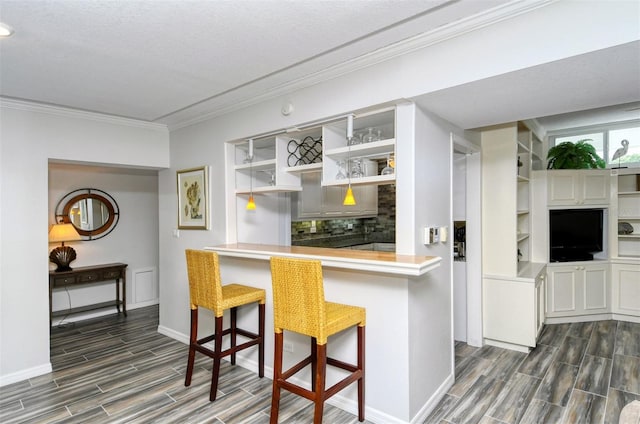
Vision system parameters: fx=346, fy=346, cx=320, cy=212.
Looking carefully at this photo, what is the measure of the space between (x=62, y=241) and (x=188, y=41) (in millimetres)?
3971

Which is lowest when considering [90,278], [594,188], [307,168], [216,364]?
[216,364]

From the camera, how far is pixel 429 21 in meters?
1.93

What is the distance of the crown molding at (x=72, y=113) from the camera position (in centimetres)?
314

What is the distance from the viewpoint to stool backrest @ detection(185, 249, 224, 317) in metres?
2.74

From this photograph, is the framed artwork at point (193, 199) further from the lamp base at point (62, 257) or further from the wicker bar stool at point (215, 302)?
the lamp base at point (62, 257)

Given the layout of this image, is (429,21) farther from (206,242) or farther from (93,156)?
(93,156)

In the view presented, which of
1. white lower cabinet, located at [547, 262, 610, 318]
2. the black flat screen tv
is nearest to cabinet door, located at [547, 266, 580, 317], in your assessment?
white lower cabinet, located at [547, 262, 610, 318]

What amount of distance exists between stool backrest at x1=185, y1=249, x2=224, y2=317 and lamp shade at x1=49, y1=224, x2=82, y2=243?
2.76 m

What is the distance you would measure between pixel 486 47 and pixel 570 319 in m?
4.01

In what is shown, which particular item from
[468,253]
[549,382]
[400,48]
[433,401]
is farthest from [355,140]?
[549,382]

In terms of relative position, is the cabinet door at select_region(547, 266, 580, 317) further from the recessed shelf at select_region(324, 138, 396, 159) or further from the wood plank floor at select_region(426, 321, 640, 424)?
the recessed shelf at select_region(324, 138, 396, 159)

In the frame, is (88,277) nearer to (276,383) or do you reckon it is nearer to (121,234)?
(121,234)

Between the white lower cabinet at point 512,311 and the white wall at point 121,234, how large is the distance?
4.97 metres

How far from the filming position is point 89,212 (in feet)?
16.5
